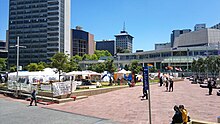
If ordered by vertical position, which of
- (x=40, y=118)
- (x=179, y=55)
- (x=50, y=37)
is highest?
(x=50, y=37)

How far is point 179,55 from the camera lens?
89.3 metres

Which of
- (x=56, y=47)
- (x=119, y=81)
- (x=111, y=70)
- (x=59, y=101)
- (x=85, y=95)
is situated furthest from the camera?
(x=56, y=47)

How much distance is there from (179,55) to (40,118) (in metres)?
82.9

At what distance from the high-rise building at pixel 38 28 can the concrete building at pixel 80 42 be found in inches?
1347

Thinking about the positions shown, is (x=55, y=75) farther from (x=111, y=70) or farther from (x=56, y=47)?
(x=56, y=47)

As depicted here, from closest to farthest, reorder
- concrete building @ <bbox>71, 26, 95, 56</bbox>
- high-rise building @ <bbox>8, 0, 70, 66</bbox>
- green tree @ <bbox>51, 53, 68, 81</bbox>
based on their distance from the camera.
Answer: green tree @ <bbox>51, 53, 68, 81</bbox>, high-rise building @ <bbox>8, 0, 70, 66</bbox>, concrete building @ <bbox>71, 26, 95, 56</bbox>

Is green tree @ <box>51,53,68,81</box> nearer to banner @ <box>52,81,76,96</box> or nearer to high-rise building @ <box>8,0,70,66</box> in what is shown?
banner @ <box>52,81,76,96</box>

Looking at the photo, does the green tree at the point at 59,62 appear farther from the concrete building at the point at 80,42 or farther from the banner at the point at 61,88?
the concrete building at the point at 80,42

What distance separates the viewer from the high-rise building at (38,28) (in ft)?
391

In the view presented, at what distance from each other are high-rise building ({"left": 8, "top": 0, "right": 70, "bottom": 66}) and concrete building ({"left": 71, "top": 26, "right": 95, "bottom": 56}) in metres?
34.2

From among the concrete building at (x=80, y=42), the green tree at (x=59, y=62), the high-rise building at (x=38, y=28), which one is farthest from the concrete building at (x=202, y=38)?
the green tree at (x=59, y=62)

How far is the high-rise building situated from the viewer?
11925cm

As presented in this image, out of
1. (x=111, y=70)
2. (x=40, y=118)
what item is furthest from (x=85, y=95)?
(x=111, y=70)

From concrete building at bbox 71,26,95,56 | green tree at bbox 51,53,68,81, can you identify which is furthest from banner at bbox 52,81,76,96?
concrete building at bbox 71,26,95,56
